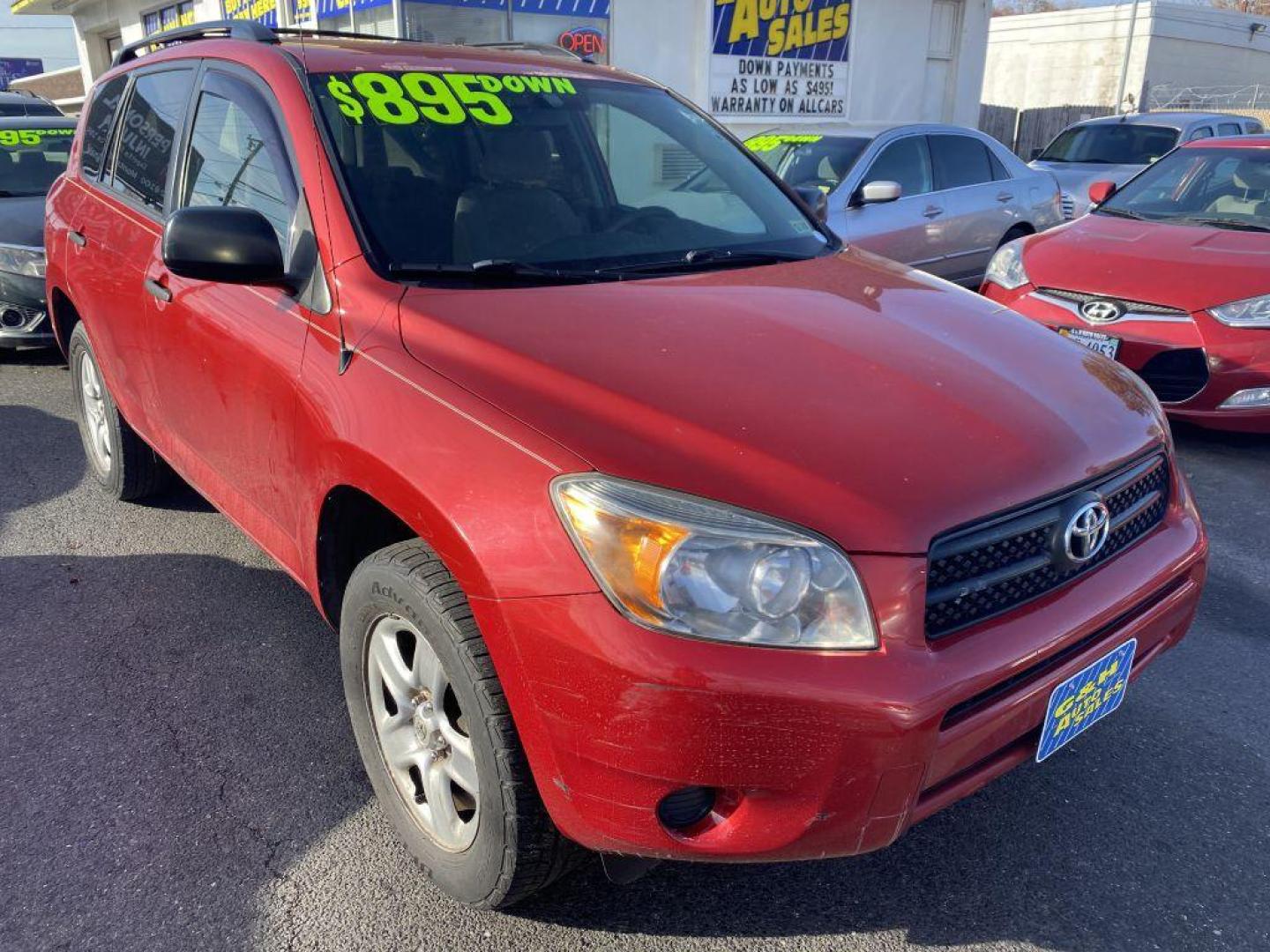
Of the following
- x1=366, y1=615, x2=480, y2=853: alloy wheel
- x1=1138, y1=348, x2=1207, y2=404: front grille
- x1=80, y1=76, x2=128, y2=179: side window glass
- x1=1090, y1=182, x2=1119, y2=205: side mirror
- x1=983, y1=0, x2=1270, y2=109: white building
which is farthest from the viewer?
x1=983, y1=0, x2=1270, y2=109: white building

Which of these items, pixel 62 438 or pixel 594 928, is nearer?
pixel 594 928

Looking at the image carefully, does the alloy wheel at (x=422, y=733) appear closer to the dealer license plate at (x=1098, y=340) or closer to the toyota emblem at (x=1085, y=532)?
the toyota emblem at (x=1085, y=532)

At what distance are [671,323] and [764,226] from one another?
1053mm

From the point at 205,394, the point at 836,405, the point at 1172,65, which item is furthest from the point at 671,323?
the point at 1172,65

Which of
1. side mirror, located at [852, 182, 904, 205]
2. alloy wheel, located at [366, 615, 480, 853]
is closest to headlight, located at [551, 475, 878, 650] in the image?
alloy wheel, located at [366, 615, 480, 853]

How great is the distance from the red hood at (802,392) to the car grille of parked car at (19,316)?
5.32 m

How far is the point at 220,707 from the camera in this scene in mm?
2959

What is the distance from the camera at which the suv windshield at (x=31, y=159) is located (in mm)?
7459

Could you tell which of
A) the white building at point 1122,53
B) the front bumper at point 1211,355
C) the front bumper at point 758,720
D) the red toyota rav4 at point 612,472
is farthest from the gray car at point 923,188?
the white building at point 1122,53

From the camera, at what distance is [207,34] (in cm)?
355

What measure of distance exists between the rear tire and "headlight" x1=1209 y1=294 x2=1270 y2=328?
16.3ft

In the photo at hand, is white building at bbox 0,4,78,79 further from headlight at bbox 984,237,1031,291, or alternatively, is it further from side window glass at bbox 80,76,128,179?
headlight at bbox 984,237,1031,291

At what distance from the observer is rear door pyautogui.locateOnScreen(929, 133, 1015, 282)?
26.5 ft

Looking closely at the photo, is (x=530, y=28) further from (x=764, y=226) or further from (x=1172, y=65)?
(x=1172, y=65)
